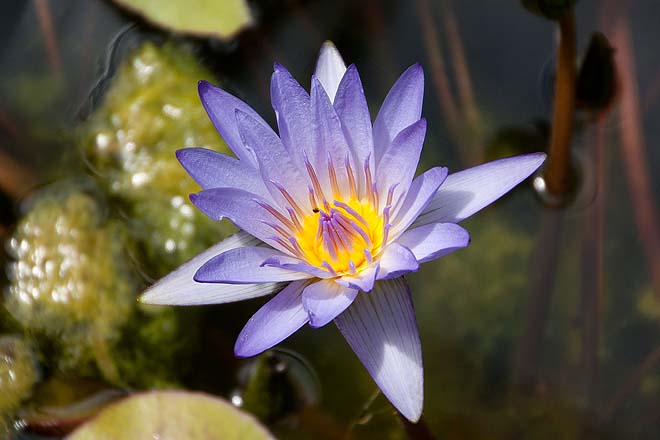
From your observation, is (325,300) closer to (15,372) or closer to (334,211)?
(334,211)

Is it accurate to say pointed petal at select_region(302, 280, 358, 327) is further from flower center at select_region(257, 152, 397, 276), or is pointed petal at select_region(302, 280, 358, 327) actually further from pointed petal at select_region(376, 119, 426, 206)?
pointed petal at select_region(376, 119, 426, 206)

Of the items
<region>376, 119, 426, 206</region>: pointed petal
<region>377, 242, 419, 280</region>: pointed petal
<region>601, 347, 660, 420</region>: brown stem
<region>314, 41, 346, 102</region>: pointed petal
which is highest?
<region>314, 41, 346, 102</region>: pointed petal

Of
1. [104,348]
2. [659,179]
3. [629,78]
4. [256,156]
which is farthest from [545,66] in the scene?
[104,348]

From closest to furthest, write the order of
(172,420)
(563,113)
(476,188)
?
1. (476,188)
2. (172,420)
3. (563,113)

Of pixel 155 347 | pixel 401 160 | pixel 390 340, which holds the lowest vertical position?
pixel 155 347

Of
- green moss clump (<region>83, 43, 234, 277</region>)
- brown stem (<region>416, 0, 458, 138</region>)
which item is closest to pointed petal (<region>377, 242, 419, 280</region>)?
green moss clump (<region>83, 43, 234, 277</region>)

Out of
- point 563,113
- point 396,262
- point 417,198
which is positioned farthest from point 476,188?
point 563,113

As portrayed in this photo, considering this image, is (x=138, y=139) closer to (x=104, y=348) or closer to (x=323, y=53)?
(x=104, y=348)
